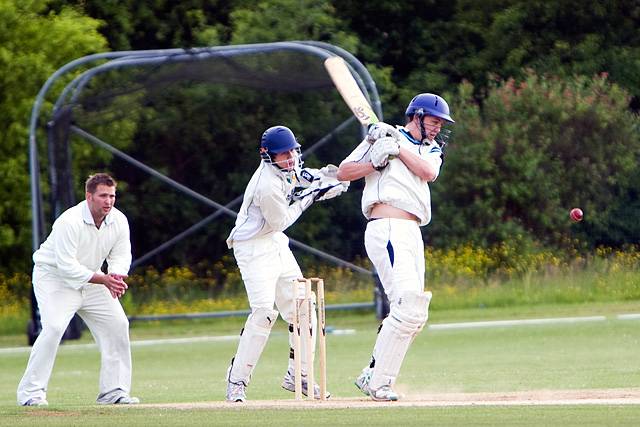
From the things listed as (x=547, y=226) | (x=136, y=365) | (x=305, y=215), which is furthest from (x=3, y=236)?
(x=547, y=226)

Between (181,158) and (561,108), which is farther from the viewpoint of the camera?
(561,108)

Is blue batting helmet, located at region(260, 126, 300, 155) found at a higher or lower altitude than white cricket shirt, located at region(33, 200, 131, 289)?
higher

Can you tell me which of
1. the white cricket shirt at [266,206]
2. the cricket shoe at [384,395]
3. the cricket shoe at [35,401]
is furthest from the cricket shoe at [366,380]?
the cricket shoe at [35,401]

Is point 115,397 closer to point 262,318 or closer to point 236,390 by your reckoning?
point 236,390

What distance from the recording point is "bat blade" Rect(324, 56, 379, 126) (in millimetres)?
9391

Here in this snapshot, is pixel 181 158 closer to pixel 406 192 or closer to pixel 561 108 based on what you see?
pixel 561 108

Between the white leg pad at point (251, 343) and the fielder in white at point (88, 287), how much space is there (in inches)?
31.6

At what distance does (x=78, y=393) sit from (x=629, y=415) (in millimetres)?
5272

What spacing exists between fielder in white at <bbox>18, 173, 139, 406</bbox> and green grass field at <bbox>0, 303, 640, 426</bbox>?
0.90 feet

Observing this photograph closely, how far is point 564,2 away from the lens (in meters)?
28.7

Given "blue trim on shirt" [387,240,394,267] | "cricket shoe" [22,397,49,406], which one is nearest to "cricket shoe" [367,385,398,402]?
"blue trim on shirt" [387,240,394,267]

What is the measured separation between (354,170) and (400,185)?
29cm

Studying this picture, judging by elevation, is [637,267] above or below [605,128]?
below

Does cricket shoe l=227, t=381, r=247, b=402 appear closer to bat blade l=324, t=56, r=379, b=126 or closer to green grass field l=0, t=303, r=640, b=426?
green grass field l=0, t=303, r=640, b=426
